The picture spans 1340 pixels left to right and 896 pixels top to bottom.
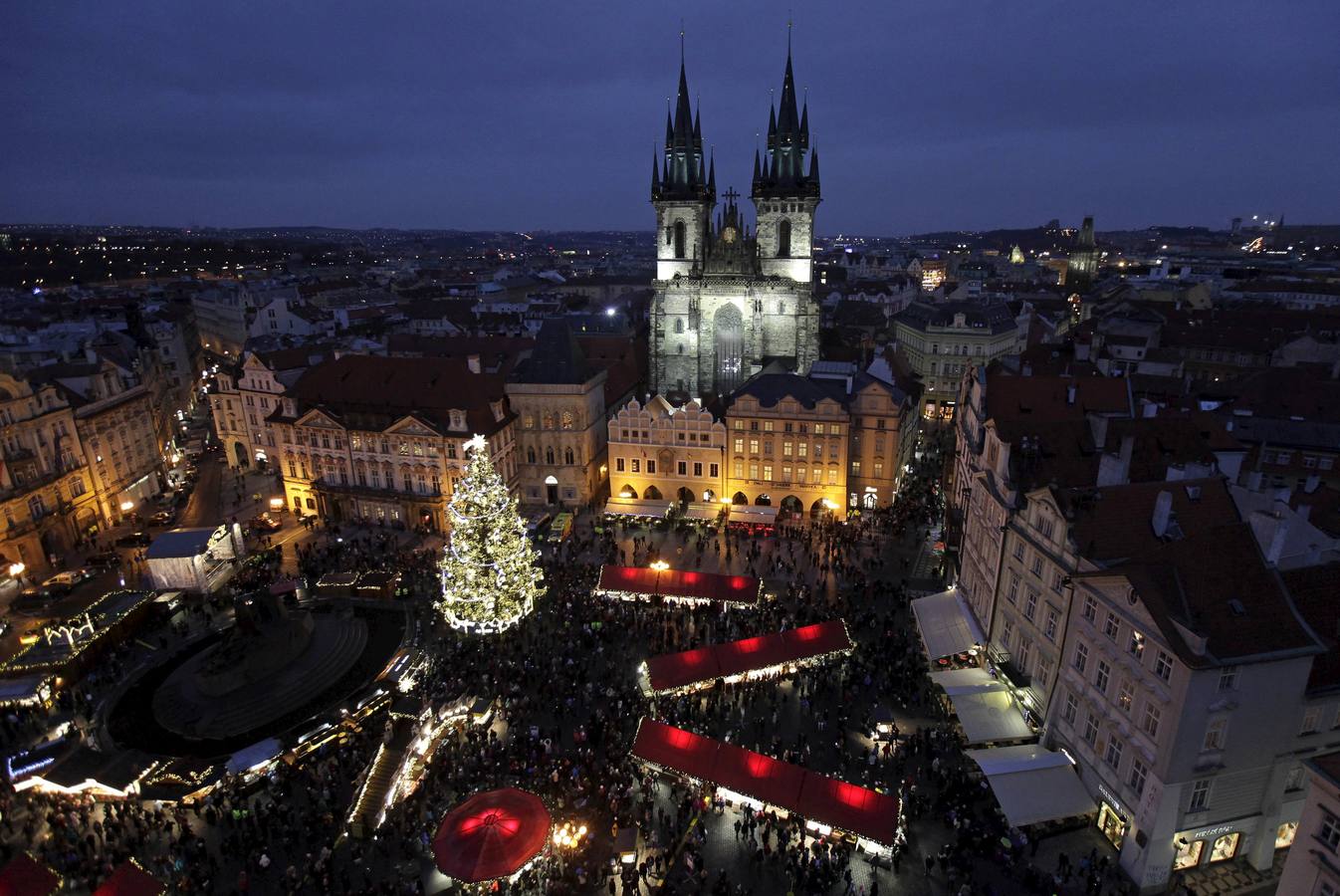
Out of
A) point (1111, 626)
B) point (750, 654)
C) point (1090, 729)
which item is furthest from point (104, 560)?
point (1111, 626)

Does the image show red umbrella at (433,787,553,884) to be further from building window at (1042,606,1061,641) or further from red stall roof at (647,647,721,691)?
building window at (1042,606,1061,641)

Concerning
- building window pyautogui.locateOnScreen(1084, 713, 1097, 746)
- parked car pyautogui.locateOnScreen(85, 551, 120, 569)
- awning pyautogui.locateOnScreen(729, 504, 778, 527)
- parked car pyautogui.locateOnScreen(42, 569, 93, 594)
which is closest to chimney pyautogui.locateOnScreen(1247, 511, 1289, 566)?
building window pyautogui.locateOnScreen(1084, 713, 1097, 746)

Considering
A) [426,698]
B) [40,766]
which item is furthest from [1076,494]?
[40,766]

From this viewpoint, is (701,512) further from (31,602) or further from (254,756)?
(31,602)

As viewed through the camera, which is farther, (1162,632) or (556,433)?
(556,433)

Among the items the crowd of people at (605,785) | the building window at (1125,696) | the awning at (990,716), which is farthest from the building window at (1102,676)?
the crowd of people at (605,785)

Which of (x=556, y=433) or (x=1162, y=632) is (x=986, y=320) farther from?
(x=1162, y=632)

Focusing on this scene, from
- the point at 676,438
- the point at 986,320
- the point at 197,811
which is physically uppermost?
the point at 986,320
